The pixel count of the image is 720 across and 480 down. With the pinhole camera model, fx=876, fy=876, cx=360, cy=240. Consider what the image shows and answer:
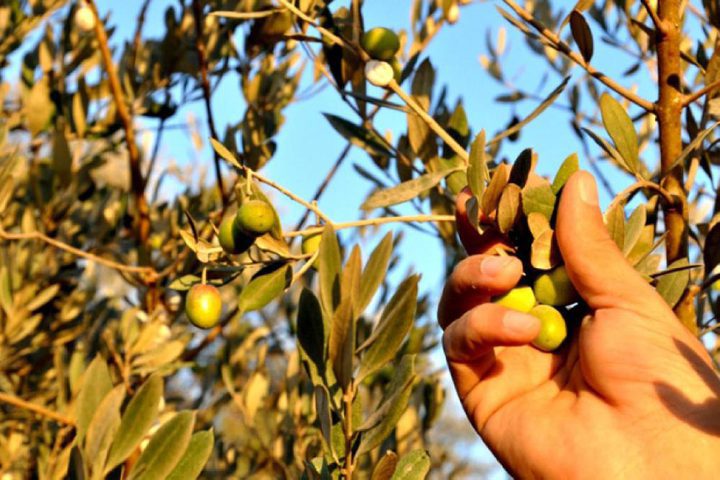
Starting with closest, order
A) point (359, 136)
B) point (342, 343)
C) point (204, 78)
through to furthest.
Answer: point (342, 343)
point (359, 136)
point (204, 78)

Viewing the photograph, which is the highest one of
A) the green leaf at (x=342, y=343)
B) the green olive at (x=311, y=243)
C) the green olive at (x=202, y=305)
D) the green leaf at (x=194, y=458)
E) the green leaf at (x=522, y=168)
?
the green leaf at (x=522, y=168)

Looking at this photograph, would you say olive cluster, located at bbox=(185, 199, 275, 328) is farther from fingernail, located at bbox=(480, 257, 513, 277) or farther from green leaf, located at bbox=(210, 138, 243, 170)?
fingernail, located at bbox=(480, 257, 513, 277)

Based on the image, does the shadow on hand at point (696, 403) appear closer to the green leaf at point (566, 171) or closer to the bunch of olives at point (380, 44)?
the green leaf at point (566, 171)

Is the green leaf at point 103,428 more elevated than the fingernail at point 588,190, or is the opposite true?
the fingernail at point 588,190

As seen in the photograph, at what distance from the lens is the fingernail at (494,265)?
117 cm

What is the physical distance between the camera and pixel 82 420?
1352mm

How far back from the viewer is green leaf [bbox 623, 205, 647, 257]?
4.29ft

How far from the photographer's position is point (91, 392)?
1407mm

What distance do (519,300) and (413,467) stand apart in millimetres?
278

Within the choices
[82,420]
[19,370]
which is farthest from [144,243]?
[82,420]

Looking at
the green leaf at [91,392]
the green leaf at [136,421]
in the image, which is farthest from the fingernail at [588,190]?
the green leaf at [91,392]

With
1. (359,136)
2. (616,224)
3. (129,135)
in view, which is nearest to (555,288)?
(616,224)

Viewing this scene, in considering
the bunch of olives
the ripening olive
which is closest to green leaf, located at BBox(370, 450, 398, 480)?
the bunch of olives

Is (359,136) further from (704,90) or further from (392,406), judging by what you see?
(392,406)
